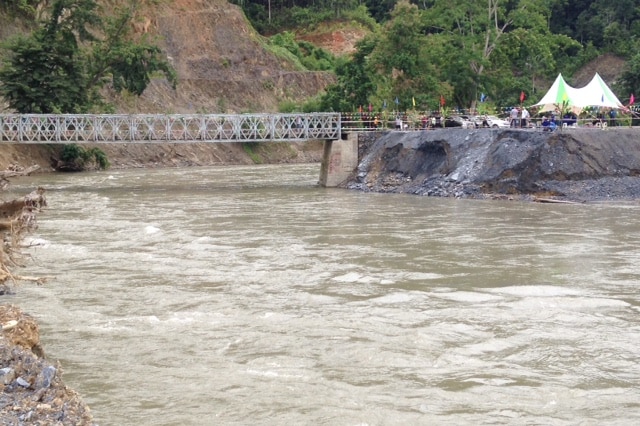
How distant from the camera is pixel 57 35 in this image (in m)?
66.2

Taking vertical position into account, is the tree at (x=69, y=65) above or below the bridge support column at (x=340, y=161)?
above

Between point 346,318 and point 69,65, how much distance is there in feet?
170

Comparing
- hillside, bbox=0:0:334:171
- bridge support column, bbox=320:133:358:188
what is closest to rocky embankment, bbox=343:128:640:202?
bridge support column, bbox=320:133:358:188

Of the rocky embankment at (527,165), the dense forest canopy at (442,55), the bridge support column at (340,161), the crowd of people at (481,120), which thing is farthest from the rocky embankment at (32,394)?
the dense forest canopy at (442,55)

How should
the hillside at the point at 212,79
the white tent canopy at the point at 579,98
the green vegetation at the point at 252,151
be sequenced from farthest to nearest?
the green vegetation at the point at 252,151 → the hillside at the point at 212,79 → the white tent canopy at the point at 579,98

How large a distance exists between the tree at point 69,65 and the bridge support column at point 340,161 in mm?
19388

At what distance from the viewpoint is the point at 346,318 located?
19.0 meters

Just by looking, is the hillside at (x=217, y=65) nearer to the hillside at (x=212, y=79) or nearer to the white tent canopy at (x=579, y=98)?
the hillside at (x=212, y=79)

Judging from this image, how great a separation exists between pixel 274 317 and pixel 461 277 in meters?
6.32

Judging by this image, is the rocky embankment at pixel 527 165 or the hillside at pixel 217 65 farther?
the hillside at pixel 217 65

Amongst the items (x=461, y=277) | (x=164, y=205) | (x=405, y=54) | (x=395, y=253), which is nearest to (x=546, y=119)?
(x=405, y=54)

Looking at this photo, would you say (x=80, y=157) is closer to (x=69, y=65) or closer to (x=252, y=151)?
(x=69, y=65)

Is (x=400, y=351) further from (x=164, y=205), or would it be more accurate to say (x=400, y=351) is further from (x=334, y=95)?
(x=334, y=95)

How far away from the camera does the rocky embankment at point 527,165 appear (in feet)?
142
